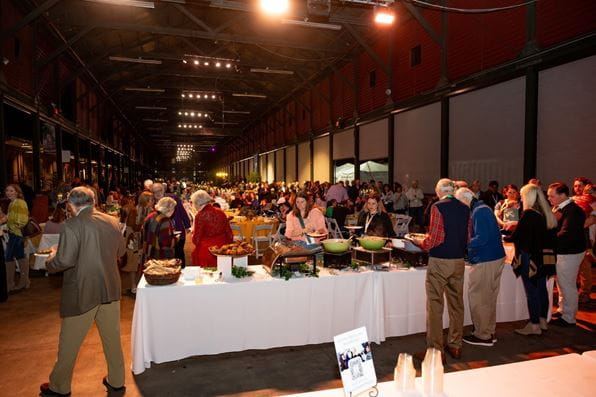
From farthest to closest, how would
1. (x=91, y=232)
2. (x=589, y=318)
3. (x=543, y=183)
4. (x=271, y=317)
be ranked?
(x=543, y=183)
(x=589, y=318)
(x=271, y=317)
(x=91, y=232)

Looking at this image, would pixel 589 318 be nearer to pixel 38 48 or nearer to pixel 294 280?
pixel 294 280

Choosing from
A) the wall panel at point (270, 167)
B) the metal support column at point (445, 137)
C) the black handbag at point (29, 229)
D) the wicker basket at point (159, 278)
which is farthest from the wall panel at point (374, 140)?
the wall panel at point (270, 167)

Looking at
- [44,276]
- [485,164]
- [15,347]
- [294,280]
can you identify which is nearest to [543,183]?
[485,164]

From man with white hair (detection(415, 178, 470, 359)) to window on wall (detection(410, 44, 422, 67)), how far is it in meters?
8.21

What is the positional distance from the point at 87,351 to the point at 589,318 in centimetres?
556

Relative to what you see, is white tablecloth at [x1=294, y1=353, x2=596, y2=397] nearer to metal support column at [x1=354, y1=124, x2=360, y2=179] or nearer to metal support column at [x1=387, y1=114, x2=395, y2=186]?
metal support column at [x1=387, y1=114, x2=395, y2=186]

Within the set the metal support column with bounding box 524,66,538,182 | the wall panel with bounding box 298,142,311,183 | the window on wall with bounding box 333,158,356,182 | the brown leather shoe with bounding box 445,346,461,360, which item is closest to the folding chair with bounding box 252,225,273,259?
the brown leather shoe with bounding box 445,346,461,360

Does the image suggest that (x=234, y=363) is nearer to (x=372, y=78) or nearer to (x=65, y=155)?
(x=65, y=155)

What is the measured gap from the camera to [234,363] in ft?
11.5

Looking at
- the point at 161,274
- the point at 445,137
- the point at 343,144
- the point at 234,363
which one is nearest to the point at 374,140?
the point at 343,144

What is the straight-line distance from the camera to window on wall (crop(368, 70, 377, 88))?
509 inches

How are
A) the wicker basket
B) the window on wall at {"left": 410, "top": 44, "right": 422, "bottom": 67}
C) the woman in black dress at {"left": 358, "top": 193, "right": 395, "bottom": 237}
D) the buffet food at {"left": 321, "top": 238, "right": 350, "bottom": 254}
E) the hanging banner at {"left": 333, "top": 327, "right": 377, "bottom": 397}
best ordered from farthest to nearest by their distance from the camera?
the window on wall at {"left": 410, "top": 44, "right": 422, "bottom": 67}
the woman in black dress at {"left": 358, "top": 193, "right": 395, "bottom": 237}
the buffet food at {"left": 321, "top": 238, "right": 350, "bottom": 254}
the wicker basket
the hanging banner at {"left": 333, "top": 327, "right": 377, "bottom": 397}

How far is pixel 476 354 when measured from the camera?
3658 millimetres

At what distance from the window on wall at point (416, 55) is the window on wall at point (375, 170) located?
3.08 m
